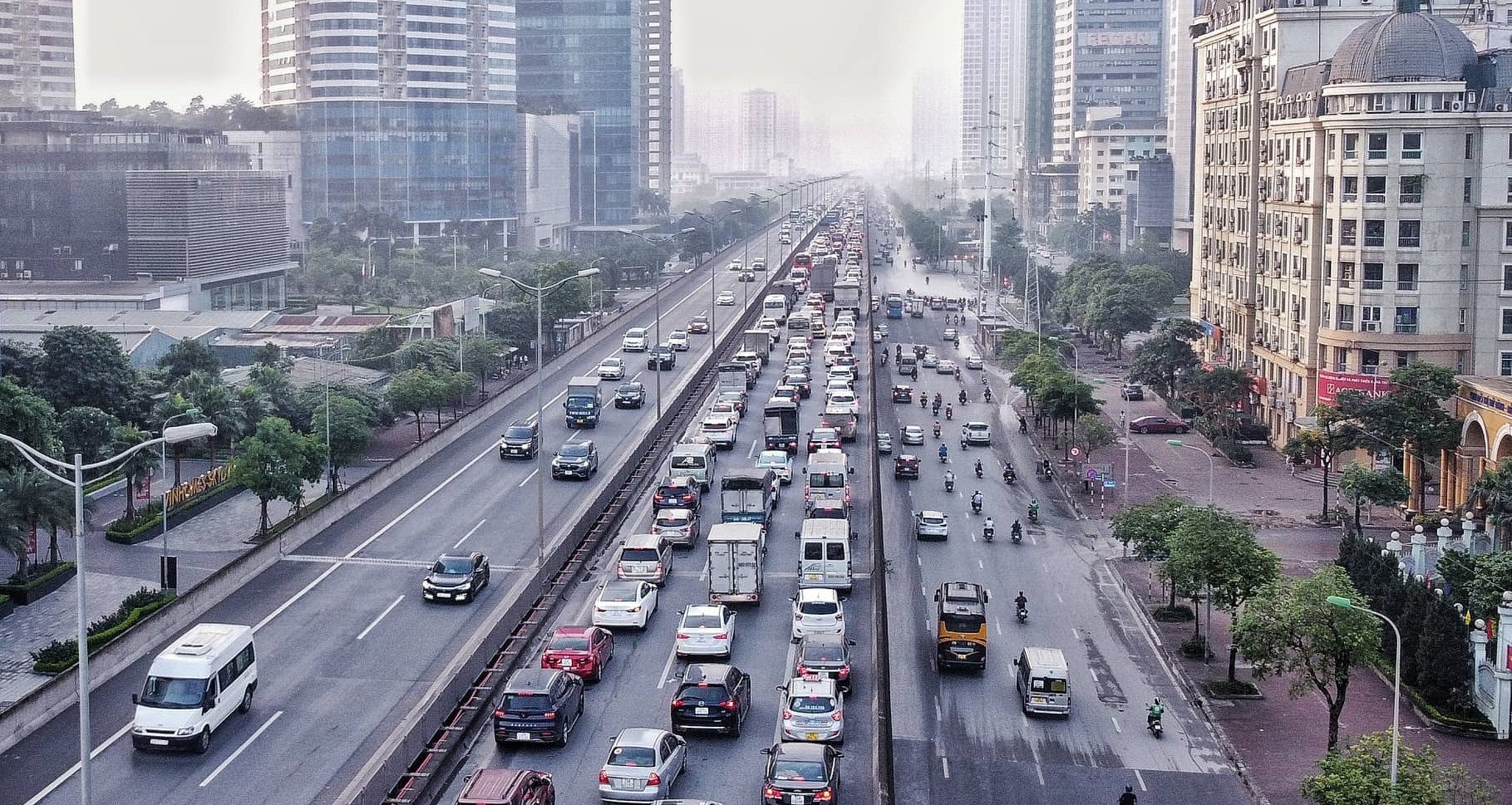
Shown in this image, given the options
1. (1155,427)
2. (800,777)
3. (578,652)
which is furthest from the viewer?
(1155,427)

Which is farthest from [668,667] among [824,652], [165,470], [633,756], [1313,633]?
[165,470]

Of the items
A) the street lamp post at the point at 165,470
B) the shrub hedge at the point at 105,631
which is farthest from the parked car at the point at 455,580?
the street lamp post at the point at 165,470

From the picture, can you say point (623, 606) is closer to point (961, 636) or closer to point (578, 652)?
point (578, 652)

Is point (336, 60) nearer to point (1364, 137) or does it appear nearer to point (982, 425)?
point (982, 425)

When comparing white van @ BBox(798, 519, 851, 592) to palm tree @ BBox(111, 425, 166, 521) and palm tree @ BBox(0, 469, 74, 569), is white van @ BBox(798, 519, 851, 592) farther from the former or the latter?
palm tree @ BBox(111, 425, 166, 521)

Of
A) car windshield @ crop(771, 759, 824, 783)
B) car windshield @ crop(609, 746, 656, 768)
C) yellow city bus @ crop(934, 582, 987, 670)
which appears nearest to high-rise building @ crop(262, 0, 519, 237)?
yellow city bus @ crop(934, 582, 987, 670)

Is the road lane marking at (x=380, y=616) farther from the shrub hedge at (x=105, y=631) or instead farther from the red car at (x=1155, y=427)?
the red car at (x=1155, y=427)
